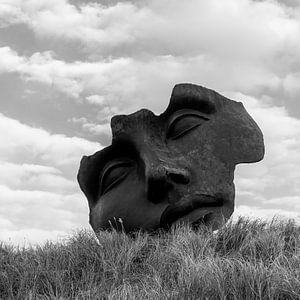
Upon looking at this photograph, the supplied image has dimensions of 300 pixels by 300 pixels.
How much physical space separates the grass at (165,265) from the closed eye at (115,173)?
895 millimetres

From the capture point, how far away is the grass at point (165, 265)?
3887 mm

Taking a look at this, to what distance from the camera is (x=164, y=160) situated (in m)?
6.33

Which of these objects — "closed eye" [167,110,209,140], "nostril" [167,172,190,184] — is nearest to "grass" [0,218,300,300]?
"nostril" [167,172,190,184]

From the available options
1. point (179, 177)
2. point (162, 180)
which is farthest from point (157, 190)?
point (179, 177)

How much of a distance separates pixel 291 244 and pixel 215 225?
99 cm

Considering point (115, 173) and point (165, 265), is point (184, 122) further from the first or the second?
point (165, 265)

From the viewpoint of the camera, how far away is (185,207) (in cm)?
628

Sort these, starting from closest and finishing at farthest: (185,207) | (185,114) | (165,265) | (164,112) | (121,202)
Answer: (165,265)
(185,207)
(121,202)
(185,114)
(164,112)

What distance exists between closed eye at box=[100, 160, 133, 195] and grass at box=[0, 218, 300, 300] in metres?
0.90

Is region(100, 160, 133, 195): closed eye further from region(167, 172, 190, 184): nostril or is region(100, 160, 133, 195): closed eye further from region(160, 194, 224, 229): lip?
region(160, 194, 224, 229): lip

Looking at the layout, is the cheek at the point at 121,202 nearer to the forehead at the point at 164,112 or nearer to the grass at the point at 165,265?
the grass at the point at 165,265

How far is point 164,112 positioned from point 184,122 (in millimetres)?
285

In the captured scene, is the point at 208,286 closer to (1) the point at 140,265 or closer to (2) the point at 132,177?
(1) the point at 140,265

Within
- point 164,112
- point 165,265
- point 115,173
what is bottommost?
point 165,265
